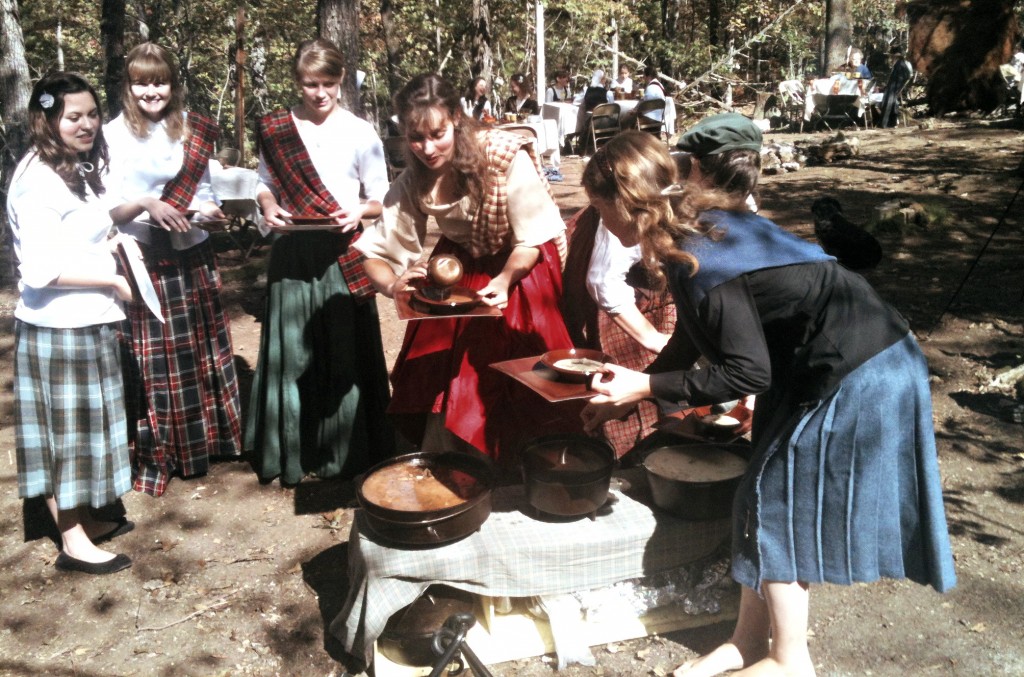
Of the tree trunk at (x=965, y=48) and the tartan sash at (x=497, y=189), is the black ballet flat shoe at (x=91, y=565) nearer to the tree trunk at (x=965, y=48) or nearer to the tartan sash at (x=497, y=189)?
the tartan sash at (x=497, y=189)

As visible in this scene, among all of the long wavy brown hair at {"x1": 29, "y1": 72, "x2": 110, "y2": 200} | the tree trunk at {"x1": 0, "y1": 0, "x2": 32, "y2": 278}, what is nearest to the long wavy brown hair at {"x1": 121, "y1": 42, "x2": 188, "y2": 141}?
the long wavy brown hair at {"x1": 29, "y1": 72, "x2": 110, "y2": 200}

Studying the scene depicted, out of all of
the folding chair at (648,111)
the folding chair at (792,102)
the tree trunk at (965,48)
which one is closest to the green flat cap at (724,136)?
the folding chair at (648,111)

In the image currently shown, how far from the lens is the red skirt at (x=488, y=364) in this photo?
336 cm

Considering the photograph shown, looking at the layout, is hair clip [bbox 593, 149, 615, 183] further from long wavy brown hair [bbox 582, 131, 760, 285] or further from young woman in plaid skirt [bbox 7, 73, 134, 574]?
young woman in plaid skirt [bbox 7, 73, 134, 574]

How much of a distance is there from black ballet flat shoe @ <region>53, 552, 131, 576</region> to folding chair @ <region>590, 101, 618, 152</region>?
10.9 metres

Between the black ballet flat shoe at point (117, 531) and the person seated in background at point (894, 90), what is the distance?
1512cm

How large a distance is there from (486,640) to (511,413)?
863 millimetres

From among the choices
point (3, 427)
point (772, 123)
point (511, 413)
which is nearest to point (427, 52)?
point (772, 123)

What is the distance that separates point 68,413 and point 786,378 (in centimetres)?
269

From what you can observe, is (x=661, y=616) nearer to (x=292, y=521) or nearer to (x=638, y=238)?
(x=638, y=238)

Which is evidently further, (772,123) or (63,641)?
(772,123)

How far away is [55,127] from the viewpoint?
10.7 feet

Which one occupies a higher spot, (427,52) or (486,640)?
(427,52)

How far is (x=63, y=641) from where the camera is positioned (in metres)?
3.22
